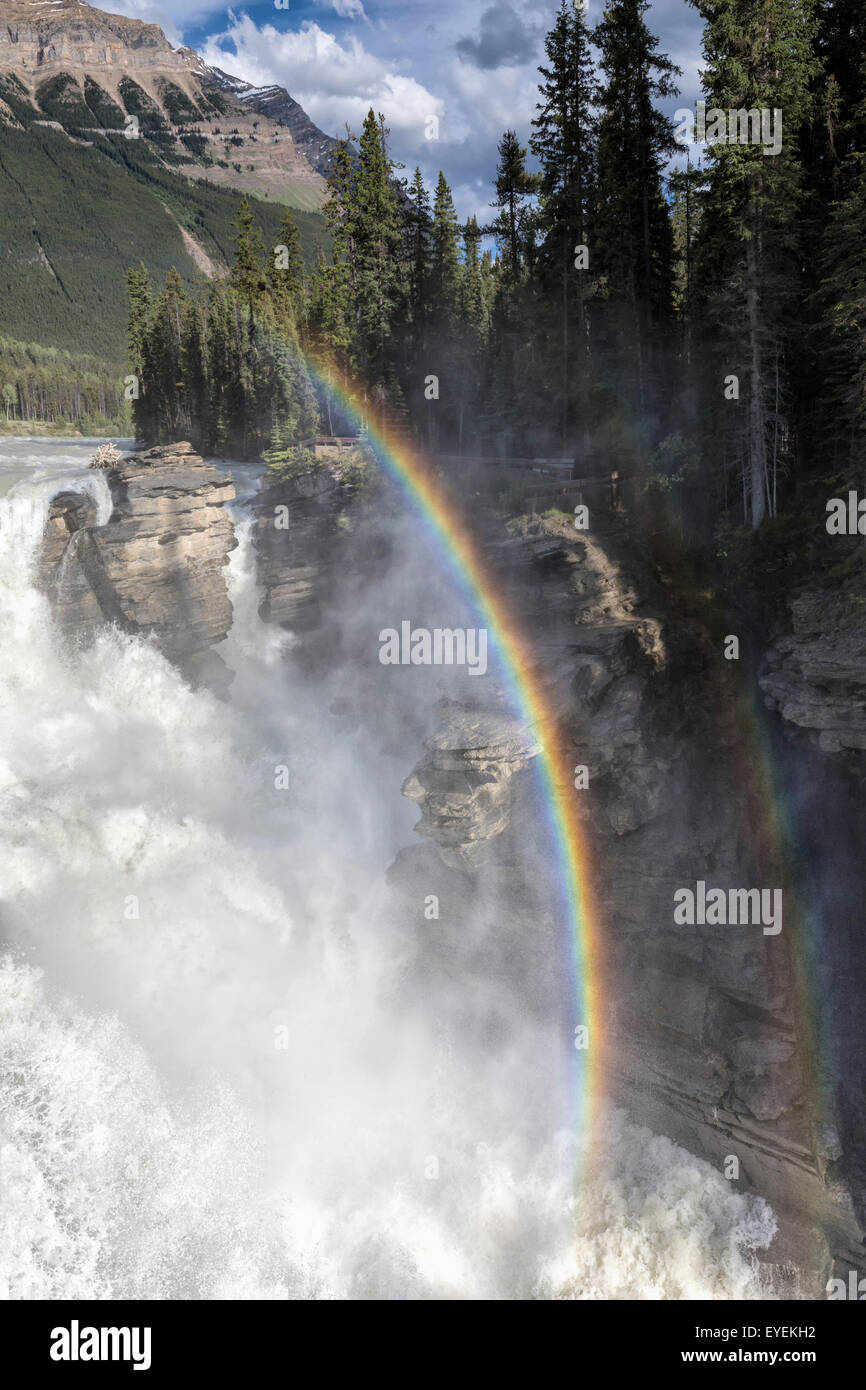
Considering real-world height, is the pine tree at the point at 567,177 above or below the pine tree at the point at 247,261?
below

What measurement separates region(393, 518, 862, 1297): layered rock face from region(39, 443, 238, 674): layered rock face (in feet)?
47.5

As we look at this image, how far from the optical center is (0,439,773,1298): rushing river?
16938 millimetres

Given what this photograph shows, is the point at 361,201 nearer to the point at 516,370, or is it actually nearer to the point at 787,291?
the point at 516,370

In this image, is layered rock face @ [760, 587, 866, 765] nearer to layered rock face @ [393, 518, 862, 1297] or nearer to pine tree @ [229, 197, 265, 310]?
layered rock face @ [393, 518, 862, 1297]

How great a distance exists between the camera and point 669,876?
19219mm

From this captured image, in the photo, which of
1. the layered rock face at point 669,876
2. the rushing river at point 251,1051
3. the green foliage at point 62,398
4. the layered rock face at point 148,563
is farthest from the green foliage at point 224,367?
the green foliage at point 62,398

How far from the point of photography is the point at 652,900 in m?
19.4

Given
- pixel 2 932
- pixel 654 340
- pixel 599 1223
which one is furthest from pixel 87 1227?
pixel 654 340

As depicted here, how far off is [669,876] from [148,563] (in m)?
22.2

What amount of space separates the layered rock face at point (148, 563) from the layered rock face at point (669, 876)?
14480mm

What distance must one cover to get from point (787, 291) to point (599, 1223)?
24.2 m

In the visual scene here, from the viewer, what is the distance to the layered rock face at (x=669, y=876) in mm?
17188

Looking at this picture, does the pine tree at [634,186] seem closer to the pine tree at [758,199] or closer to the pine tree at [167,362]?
the pine tree at [758,199]

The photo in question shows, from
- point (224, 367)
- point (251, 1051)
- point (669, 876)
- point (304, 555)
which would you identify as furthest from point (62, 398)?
point (669, 876)
